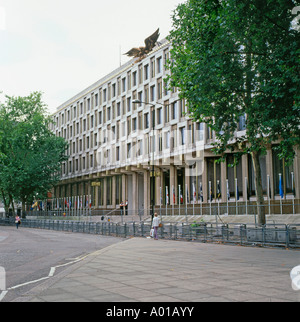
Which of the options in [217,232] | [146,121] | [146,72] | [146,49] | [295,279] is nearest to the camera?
[295,279]

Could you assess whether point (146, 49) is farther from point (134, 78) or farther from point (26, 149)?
point (26, 149)

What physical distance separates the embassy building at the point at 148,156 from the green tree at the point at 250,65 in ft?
26.7

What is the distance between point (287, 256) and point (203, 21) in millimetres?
12237

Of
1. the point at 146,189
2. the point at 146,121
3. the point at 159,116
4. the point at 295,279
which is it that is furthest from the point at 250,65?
the point at 146,189

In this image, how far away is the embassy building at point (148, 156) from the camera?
130 feet

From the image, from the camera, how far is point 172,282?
8.41 m

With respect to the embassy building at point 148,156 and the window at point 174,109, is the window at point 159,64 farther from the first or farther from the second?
the window at point 174,109

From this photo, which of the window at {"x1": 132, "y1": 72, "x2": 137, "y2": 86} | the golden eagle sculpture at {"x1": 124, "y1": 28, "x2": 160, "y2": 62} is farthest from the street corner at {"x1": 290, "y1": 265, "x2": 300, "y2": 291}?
the window at {"x1": 132, "y1": 72, "x2": 137, "y2": 86}

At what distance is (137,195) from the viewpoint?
57.2 metres

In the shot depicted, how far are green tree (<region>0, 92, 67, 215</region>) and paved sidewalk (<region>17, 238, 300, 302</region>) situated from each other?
49161 millimetres

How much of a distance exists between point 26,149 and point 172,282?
56.4 meters

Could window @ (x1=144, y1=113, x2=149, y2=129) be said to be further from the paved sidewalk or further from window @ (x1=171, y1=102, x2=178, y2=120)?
the paved sidewalk
